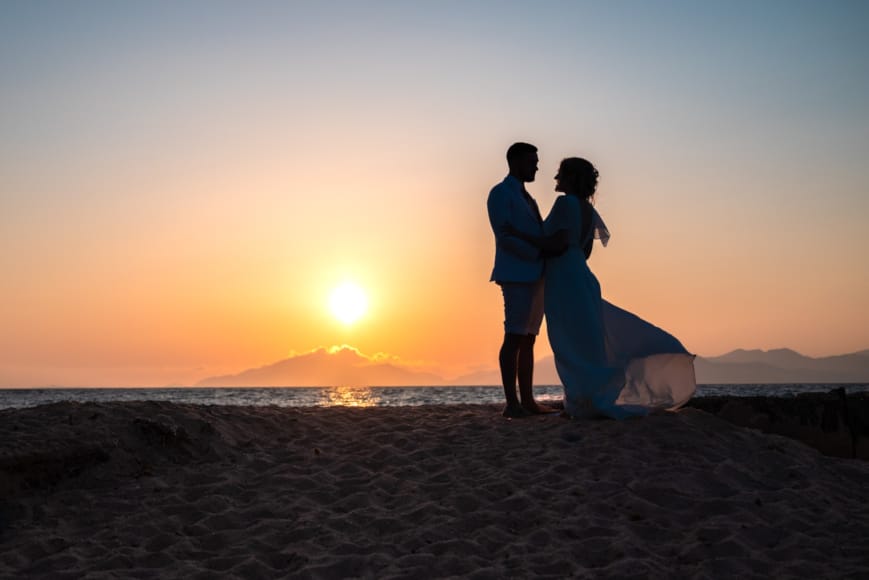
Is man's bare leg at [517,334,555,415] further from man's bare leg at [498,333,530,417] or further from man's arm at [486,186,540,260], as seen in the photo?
man's arm at [486,186,540,260]

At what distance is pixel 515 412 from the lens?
A: 27.2 feet

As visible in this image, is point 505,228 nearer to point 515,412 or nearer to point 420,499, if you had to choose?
point 515,412

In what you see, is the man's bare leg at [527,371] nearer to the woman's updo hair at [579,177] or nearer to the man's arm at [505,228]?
the man's arm at [505,228]

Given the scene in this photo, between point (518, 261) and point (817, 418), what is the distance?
3.73 meters

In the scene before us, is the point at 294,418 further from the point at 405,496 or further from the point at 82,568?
the point at 82,568

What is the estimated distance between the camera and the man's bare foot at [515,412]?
27.1 ft

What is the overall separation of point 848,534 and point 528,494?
223cm

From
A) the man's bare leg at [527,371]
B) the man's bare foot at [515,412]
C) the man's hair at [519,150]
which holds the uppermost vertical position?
the man's hair at [519,150]

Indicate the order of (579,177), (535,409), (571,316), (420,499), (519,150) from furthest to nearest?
(535,409) → (519,150) → (579,177) → (571,316) → (420,499)

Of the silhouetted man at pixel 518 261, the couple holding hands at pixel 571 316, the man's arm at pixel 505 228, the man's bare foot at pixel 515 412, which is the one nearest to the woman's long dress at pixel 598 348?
the couple holding hands at pixel 571 316

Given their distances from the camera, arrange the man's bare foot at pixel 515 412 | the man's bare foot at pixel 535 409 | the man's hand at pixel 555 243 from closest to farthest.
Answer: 1. the man's hand at pixel 555 243
2. the man's bare foot at pixel 515 412
3. the man's bare foot at pixel 535 409

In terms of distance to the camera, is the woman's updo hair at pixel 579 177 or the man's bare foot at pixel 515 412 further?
the man's bare foot at pixel 515 412

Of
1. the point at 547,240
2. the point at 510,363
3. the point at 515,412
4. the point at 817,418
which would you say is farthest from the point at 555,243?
the point at 817,418

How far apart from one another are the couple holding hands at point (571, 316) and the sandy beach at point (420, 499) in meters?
0.36
